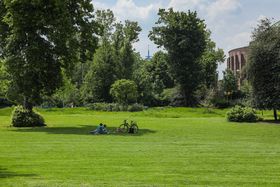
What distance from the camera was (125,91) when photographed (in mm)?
75500

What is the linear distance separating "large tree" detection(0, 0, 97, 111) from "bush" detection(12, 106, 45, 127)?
102cm

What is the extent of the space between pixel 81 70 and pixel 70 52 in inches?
3071

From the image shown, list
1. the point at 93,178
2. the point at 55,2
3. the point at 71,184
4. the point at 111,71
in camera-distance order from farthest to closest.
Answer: the point at 111,71
the point at 55,2
the point at 93,178
the point at 71,184

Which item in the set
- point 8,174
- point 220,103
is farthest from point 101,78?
point 8,174

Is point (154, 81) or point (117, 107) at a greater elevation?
point (154, 81)

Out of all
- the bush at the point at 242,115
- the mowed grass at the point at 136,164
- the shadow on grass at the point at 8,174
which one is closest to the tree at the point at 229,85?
the bush at the point at 242,115

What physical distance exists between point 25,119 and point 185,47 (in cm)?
4902

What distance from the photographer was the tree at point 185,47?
8312 centimetres

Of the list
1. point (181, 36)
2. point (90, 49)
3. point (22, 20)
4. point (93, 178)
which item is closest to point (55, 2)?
point (22, 20)

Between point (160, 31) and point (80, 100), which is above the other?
point (160, 31)

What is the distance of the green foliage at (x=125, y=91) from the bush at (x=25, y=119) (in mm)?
37440

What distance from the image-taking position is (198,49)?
3305 inches

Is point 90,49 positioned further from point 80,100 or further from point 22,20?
point 80,100

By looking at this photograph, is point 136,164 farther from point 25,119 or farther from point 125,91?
point 125,91
